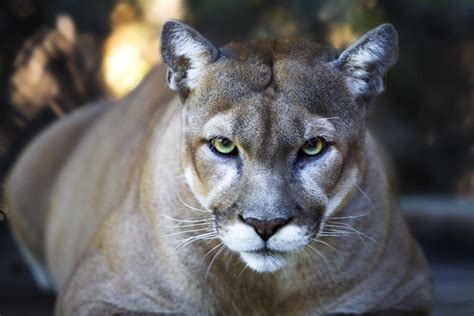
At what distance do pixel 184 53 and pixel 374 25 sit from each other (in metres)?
3.51

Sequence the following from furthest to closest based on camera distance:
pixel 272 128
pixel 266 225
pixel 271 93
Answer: pixel 271 93 < pixel 272 128 < pixel 266 225

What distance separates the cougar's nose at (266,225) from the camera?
132 inches

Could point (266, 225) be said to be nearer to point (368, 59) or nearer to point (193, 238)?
point (193, 238)

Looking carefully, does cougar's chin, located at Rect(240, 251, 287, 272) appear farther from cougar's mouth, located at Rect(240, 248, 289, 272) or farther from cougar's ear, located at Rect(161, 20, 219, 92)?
cougar's ear, located at Rect(161, 20, 219, 92)

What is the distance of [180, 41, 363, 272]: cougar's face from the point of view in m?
3.40

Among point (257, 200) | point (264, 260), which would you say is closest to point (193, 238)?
point (264, 260)

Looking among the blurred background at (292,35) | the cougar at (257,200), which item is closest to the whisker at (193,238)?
the cougar at (257,200)

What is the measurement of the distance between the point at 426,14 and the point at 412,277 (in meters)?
3.40

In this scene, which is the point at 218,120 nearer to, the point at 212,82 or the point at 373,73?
the point at 212,82

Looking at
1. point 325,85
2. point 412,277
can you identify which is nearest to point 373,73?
point 325,85

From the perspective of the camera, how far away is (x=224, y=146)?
3518mm

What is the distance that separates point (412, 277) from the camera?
419 cm

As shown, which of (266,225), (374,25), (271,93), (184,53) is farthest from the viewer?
(374,25)

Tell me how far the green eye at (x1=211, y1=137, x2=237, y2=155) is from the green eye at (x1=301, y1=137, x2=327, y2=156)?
0.75 feet
